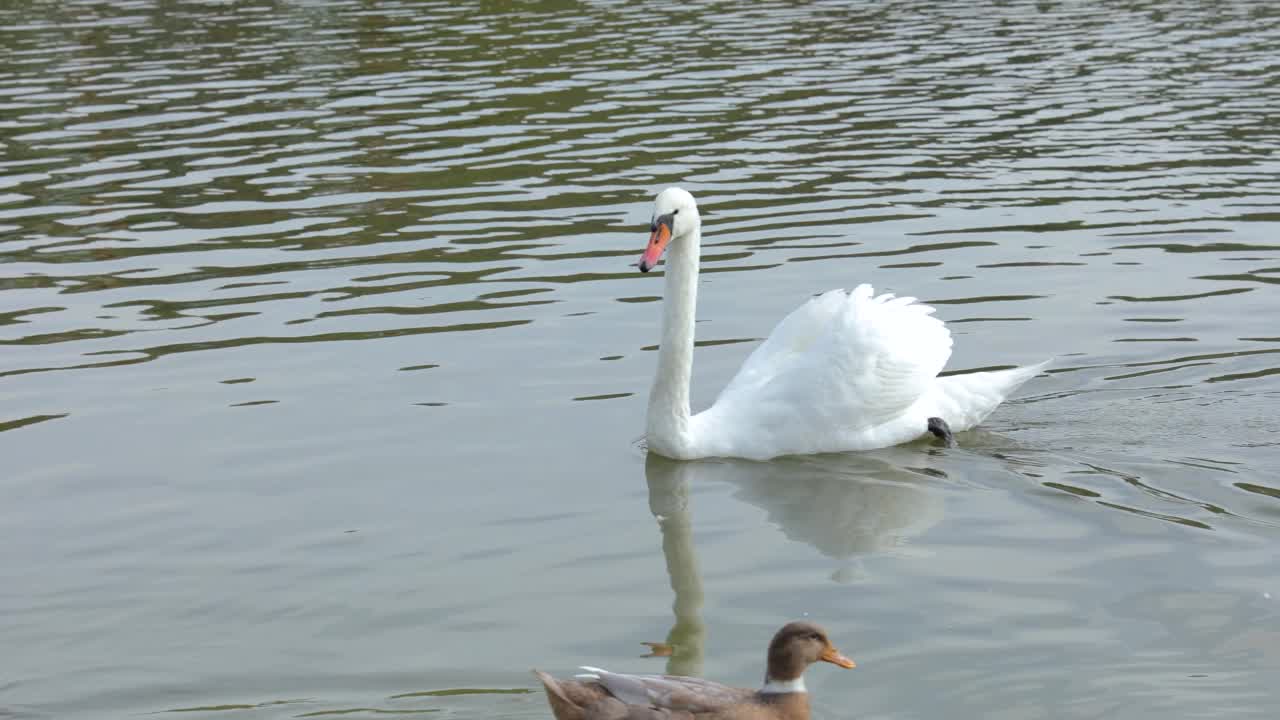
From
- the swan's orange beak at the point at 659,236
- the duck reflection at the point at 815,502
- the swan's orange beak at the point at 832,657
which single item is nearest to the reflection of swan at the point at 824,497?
the duck reflection at the point at 815,502

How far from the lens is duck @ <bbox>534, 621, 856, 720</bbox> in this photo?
5141 millimetres

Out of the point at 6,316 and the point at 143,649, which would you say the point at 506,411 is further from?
the point at 6,316

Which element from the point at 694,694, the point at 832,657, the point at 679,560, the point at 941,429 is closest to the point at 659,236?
the point at 941,429

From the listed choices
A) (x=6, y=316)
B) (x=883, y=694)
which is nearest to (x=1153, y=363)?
(x=883, y=694)

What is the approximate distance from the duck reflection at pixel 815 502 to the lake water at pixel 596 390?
3 centimetres

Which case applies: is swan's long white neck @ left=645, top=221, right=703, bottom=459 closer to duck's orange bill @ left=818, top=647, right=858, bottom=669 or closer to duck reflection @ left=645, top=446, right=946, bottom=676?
duck reflection @ left=645, top=446, right=946, bottom=676

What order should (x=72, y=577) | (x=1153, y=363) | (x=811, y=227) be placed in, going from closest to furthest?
(x=72, y=577)
(x=1153, y=363)
(x=811, y=227)

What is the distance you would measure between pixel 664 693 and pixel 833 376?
12.4 ft

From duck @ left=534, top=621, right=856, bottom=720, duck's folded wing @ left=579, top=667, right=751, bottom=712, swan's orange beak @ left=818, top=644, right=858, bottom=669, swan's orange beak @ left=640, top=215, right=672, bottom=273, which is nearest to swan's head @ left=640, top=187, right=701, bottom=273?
swan's orange beak @ left=640, top=215, right=672, bottom=273

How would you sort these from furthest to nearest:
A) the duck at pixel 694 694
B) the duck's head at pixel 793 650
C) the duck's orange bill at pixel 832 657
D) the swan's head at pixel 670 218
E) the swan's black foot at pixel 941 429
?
the swan's black foot at pixel 941 429 < the swan's head at pixel 670 218 < the duck's orange bill at pixel 832 657 < the duck's head at pixel 793 650 < the duck at pixel 694 694

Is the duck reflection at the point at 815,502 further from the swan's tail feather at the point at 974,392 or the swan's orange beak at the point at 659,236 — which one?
the swan's orange beak at the point at 659,236

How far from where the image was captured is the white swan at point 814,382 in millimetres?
8719

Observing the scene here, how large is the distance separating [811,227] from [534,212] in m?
2.25

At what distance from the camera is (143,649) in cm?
652
